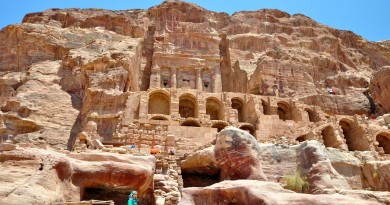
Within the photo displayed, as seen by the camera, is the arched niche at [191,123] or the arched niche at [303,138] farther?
the arched niche at [191,123]

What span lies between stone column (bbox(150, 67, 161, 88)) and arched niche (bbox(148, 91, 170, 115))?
7.73 metres

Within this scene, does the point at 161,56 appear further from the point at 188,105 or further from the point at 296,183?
the point at 296,183

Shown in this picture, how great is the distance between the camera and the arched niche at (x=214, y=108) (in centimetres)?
3275

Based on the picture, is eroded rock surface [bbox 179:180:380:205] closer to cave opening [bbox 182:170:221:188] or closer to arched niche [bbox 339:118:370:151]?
cave opening [bbox 182:170:221:188]

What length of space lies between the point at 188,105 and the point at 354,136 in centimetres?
1506

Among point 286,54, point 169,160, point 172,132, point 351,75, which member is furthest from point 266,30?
point 169,160

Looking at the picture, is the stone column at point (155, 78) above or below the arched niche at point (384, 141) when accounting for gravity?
above

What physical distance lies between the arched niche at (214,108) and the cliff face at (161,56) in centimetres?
737

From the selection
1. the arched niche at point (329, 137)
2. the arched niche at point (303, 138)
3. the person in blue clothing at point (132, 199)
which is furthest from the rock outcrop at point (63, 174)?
the arched niche at point (329, 137)

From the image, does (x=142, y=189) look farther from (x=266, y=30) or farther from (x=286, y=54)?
(x=266, y=30)

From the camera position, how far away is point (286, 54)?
4647 cm

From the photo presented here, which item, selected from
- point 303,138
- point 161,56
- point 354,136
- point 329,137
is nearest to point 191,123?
point 303,138

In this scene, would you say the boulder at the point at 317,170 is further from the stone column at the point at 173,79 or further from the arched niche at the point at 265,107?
the stone column at the point at 173,79

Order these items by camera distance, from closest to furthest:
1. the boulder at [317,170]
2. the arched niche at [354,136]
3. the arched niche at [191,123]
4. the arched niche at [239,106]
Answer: the boulder at [317,170] < the arched niche at [354,136] < the arched niche at [191,123] < the arched niche at [239,106]
